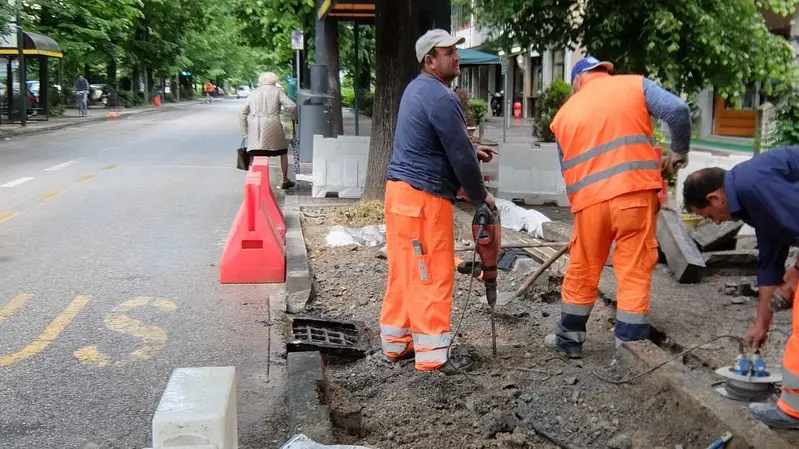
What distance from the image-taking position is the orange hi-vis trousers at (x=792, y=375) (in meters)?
3.54

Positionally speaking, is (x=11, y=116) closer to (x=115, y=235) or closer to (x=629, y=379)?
(x=115, y=235)

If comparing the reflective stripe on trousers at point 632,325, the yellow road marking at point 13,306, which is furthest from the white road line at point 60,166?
the reflective stripe on trousers at point 632,325

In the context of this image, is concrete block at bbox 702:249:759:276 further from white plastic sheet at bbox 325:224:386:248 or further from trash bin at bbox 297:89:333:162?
trash bin at bbox 297:89:333:162

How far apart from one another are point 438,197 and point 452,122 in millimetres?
430

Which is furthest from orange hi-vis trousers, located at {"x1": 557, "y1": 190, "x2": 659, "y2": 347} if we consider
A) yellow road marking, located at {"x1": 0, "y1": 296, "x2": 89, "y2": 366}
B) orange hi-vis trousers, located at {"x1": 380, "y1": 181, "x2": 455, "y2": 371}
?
yellow road marking, located at {"x1": 0, "y1": 296, "x2": 89, "y2": 366}

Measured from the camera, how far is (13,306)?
6449 mm

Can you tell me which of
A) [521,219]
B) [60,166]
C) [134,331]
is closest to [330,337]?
[134,331]

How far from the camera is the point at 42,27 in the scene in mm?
33438

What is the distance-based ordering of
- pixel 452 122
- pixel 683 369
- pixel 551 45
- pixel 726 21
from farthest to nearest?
1. pixel 551 45
2. pixel 726 21
3. pixel 452 122
4. pixel 683 369

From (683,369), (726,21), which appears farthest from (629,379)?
(726,21)

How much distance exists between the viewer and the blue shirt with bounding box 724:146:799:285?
3.49m

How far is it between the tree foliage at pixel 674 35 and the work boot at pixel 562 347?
239 inches

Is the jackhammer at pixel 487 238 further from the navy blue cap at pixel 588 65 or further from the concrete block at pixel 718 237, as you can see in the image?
the concrete block at pixel 718 237

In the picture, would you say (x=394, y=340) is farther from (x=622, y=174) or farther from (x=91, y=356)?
A: (x=91, y=356)
